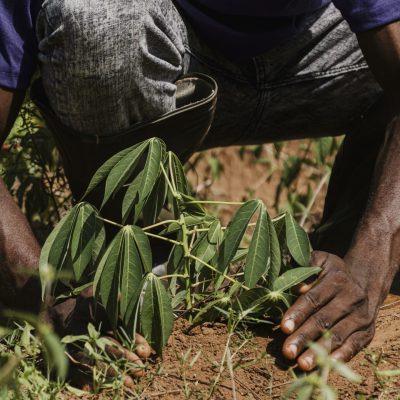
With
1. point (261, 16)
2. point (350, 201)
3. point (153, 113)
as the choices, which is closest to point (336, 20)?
point (261, 16)

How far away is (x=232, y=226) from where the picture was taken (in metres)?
1.82

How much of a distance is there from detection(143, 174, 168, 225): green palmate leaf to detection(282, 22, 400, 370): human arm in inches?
13.0

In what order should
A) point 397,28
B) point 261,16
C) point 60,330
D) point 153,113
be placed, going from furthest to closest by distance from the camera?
point 261,16, point 153,113, point 397,28, point 60,330

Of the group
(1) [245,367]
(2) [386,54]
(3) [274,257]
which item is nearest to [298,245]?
(3) [274,257]

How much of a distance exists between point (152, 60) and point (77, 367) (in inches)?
29.3

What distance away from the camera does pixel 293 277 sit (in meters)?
1.86

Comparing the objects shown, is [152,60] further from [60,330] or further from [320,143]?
[320,143]

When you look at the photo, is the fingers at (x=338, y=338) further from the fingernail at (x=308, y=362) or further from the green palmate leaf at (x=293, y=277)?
the green palmate leaf at (x=293, y=277)

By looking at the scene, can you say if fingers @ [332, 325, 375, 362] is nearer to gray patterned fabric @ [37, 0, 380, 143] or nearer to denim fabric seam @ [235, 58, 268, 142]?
gray patterned fabric @ [37, 0, 380, 143]

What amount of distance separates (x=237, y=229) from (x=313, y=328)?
0.80 ft

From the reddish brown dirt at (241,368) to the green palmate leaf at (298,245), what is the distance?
184 mm

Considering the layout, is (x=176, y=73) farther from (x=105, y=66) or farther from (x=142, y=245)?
(x=142, y=245)

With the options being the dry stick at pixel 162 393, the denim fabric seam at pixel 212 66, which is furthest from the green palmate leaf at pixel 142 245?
the denim fabric seam at pixel 212 66

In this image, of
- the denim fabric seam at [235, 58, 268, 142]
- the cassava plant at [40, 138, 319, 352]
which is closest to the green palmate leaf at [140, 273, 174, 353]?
the cassava plant at [40, 138, 319, 352]
